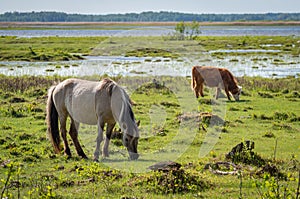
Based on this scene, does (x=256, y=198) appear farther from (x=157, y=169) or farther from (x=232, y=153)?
(x=232, y=153)

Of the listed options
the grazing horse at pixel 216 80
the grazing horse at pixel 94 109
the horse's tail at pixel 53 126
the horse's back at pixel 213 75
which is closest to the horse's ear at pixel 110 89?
the grazing horse at pixel 94 109

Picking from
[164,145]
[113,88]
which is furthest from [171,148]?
[113,88]

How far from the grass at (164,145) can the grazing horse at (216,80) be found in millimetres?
481

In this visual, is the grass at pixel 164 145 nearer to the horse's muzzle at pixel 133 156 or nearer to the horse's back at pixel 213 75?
the horse's muzzle at pixel 133 156

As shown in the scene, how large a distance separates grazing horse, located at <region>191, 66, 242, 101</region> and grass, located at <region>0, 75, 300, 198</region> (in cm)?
48

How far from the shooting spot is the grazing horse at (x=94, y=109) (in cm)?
959

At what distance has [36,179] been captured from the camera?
26.9ft

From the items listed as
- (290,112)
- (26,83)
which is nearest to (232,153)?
(290,112)

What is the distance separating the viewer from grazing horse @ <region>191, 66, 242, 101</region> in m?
19.6

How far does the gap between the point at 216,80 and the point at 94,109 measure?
10439 millimetres

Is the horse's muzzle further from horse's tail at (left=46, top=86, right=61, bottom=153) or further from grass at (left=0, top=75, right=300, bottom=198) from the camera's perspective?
horse's tail at (left=46, top=86, right=61, bottom=153)

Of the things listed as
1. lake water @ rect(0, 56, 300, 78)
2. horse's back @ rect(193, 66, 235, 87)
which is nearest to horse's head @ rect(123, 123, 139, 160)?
horse's back @ rect(193, 66, 235, 87)

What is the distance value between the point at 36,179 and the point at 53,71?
75.0 ft

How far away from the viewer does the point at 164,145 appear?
470 inches
